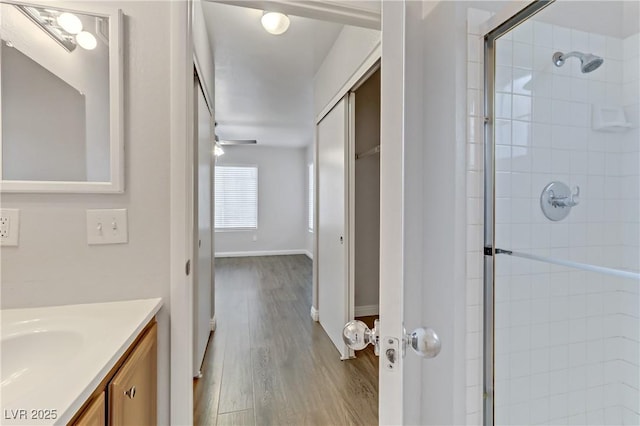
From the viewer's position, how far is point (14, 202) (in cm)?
101

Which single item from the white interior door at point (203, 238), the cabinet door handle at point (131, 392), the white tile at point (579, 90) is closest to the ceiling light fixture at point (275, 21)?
the white interior door at point (203, 238)

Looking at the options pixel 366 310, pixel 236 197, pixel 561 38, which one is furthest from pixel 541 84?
pixel 236 197

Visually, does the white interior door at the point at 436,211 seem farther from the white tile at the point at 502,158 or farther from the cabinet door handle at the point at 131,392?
the cabinet door handle at the point at 131,392

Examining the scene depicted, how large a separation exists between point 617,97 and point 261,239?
593 centimetres

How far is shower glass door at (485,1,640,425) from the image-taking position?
1274 millimetres

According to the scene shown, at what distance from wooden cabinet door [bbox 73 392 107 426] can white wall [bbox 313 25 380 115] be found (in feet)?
6.09

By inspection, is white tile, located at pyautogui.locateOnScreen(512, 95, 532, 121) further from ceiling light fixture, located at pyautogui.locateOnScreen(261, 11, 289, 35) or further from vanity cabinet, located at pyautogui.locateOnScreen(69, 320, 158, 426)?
vanity cabinet, located at pyautogui.locateOnScreen(69, 320, 158, 426)

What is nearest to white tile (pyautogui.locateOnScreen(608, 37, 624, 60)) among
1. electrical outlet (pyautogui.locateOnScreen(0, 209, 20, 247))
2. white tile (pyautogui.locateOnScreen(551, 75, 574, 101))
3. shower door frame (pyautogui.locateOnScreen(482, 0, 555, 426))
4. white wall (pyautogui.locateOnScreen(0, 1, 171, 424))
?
white tile (pyautogui.locateOnScreen(551, 75, 574, 101))

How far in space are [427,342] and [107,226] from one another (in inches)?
44.2

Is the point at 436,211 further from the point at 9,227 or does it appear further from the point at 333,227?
the point at 9,227

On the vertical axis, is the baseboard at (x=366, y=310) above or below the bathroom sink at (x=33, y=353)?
below

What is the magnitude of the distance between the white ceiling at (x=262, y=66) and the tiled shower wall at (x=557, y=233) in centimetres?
141

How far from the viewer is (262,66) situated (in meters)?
2.77

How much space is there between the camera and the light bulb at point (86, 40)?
42.0 inches
